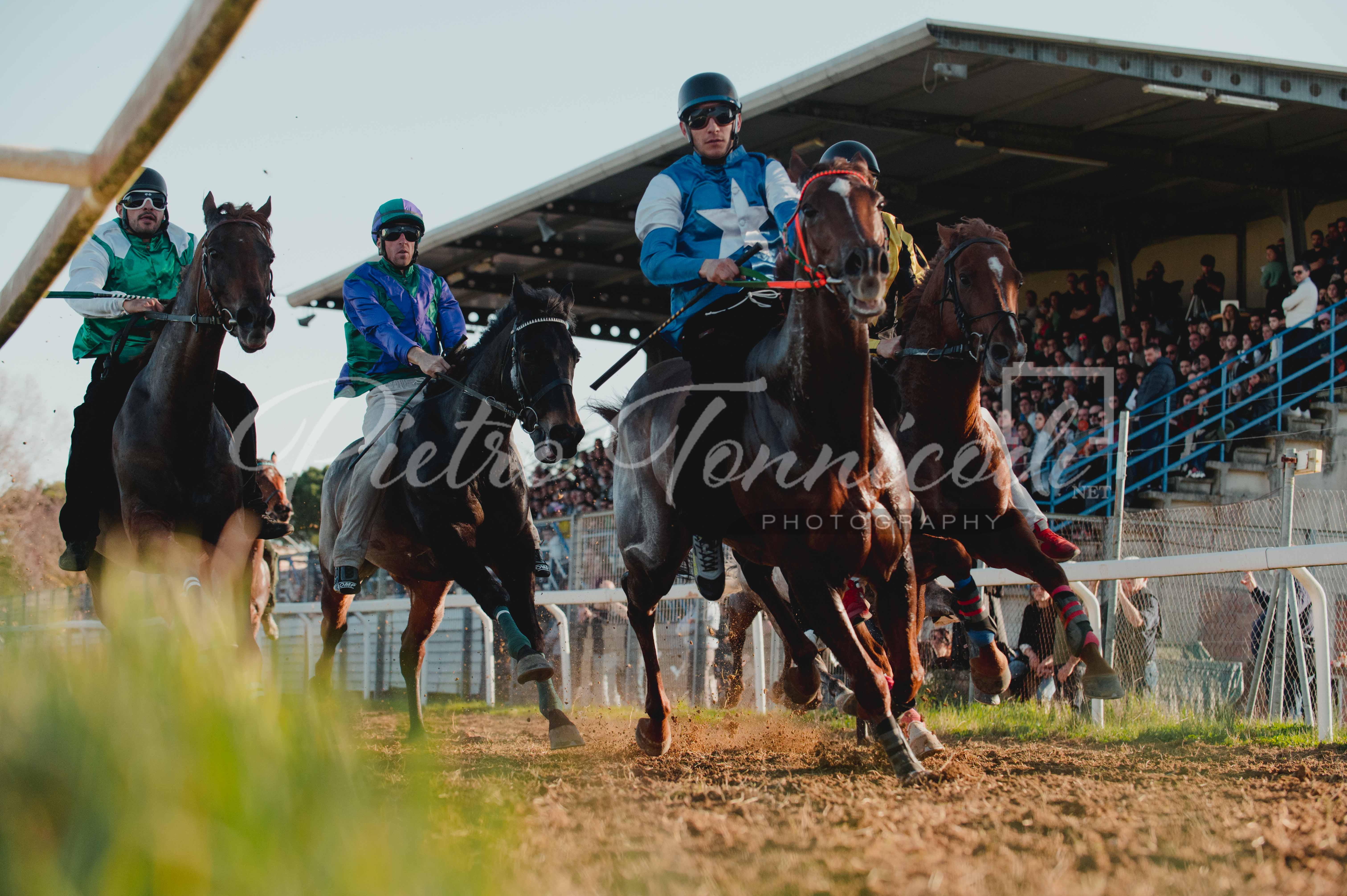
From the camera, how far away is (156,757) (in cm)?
147

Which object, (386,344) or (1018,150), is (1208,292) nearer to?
(1018,150)

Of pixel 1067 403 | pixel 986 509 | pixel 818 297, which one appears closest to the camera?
pixel 818 297

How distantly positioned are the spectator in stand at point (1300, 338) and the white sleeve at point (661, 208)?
382 inches

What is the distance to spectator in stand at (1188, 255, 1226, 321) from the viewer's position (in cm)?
1587

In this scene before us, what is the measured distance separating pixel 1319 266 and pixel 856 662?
473 inches

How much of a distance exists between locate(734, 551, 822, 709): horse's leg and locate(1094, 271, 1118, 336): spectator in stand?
461 inches

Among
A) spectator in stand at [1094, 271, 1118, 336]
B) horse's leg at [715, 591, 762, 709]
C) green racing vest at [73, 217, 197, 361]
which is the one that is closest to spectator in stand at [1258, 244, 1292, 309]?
spectator in stand at [1094, 271, 1118, 336]

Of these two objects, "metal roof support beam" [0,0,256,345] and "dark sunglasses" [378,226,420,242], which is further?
"dark sunglasses" [378,226,420,242]

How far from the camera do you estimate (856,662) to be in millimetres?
4609

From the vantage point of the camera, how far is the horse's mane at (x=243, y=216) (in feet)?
20.7

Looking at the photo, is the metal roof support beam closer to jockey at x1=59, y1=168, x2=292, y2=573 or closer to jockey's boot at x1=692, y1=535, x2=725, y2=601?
jockey's boot at x1=692, y1=535, x2=725, y2=601

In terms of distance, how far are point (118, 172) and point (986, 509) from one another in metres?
4.37

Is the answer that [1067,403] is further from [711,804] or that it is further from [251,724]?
[251,724]

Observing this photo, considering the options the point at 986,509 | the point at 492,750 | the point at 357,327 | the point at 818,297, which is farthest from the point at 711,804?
the point at 357,327
